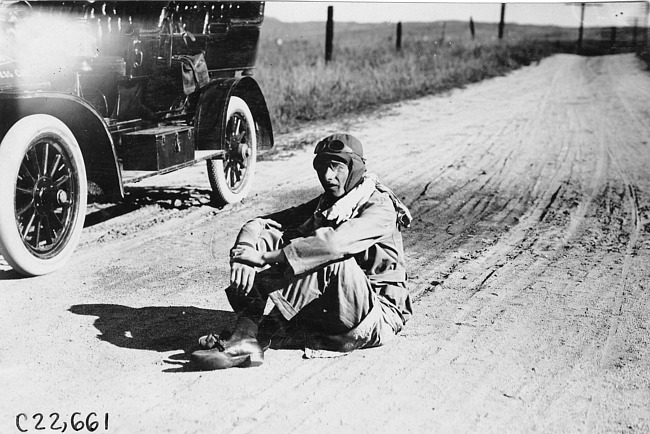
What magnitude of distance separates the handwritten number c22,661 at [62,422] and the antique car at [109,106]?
1.84 metres

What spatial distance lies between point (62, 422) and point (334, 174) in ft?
5.12

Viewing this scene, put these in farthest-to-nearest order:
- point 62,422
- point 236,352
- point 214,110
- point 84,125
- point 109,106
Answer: point 214,110, point 109,106, point 84,125, point 236,352, point 62,422

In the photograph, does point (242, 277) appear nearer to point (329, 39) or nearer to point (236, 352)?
point (236, 352)

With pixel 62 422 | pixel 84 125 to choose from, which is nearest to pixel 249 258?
pixel 62 422

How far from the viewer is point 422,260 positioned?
5.30 metres

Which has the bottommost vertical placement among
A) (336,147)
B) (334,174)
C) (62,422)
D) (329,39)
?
(62,422)

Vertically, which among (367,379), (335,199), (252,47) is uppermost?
(252,47)

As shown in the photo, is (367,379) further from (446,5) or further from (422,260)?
(446,5)

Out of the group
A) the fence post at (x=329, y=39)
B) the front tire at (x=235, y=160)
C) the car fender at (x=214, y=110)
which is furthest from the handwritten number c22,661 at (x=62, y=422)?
the fence post at (x=329, y=39)

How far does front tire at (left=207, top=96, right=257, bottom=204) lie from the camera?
6.83 metres

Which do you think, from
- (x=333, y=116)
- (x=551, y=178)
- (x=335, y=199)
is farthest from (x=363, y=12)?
(x=333, y=116)

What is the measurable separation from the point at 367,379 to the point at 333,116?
29.0ft

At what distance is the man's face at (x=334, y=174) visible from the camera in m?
3.39

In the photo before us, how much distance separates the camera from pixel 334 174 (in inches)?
134
